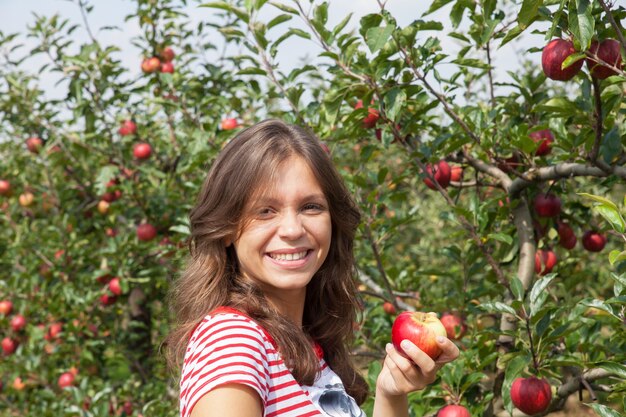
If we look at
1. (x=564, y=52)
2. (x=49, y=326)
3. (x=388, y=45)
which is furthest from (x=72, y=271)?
(x=564, y=52)

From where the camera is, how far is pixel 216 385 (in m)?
1.08

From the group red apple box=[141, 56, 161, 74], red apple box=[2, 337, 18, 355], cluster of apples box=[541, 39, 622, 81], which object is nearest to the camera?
cluster of apples box=[541, 39, 622, 81]

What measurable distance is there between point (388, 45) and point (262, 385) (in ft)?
4.80

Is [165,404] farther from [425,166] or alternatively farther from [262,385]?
[262,385]

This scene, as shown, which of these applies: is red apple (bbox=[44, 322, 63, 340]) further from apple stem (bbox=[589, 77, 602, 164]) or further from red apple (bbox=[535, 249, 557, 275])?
apple stem (bbox=[589, 77, 602, 164])

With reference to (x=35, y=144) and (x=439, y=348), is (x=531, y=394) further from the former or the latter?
(x=35, y=144)

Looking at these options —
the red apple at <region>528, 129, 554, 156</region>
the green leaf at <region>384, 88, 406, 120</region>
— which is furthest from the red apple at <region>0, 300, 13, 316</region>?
the red apple at <region>528, 129, 554, 156</region>

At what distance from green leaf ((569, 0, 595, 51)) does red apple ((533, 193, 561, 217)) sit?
3.17 ft

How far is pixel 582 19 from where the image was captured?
163 cm

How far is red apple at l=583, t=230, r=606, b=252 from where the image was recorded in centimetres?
290

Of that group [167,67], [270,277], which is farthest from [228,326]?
[167,67]

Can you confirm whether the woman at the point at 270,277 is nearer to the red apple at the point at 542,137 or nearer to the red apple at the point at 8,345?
the red apple at the point at 542,137

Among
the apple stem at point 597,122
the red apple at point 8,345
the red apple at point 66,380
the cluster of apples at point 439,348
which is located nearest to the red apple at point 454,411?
the cluster of apples at point 439,348

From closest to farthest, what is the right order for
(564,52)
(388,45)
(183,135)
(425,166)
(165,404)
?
1. (564,52)
2. (388,45)
3. (425,166)
4. (165,404)
5. (183,135)
